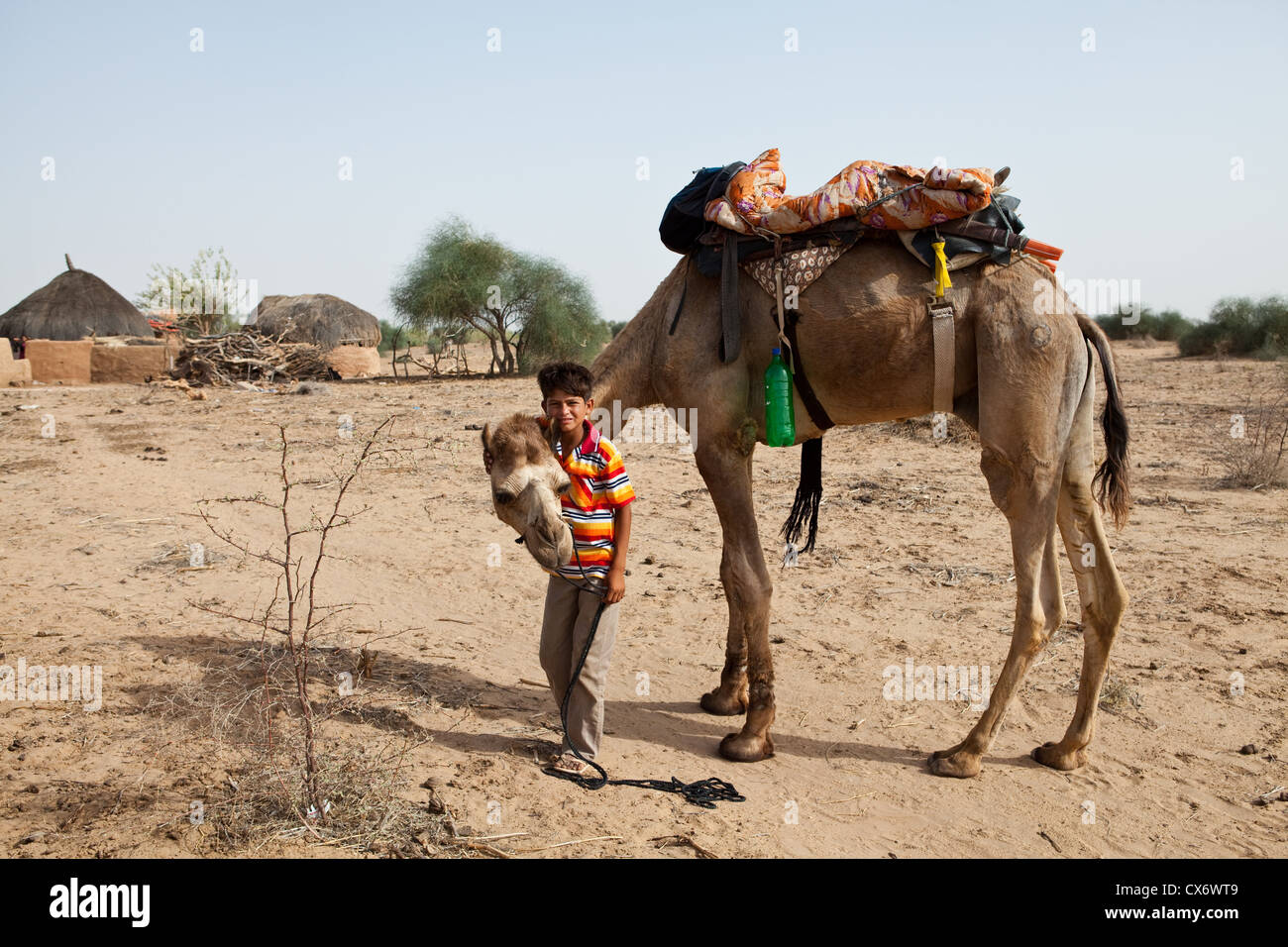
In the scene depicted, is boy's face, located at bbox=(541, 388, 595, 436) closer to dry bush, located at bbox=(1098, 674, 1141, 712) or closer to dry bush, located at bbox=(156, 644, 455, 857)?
dry bush, located at bbox=(156, 644, 455, 857)

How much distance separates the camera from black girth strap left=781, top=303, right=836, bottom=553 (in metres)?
4.24

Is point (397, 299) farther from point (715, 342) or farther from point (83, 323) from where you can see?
point (715, 342)

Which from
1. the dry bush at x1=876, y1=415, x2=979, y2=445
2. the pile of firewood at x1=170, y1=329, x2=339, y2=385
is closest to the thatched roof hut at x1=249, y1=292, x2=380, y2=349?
the pile of firewood at x1=170, y1=329, x2=339, y2=385

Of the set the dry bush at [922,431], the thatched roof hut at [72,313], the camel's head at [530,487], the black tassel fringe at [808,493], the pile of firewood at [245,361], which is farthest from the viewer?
the thatched roof hut at [72,313]

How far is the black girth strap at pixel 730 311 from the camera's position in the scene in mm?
4199

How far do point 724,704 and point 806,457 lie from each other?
1.43 m

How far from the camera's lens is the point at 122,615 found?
551 centimetres

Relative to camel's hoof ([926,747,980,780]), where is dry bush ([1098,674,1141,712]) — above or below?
above

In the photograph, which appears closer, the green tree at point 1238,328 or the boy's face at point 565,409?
the boy's face at point 565,409

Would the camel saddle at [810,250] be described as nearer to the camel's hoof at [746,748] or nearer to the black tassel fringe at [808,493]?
the black tassel fringe at [808,493]

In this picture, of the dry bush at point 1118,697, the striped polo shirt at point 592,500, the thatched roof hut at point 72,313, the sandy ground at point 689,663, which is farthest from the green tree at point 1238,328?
the thatched roof hut at point 72,313

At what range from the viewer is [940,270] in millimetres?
3998

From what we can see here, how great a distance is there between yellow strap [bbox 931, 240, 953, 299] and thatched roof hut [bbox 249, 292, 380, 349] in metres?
25.0

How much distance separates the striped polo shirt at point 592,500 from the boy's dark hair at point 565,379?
6.5 inches
